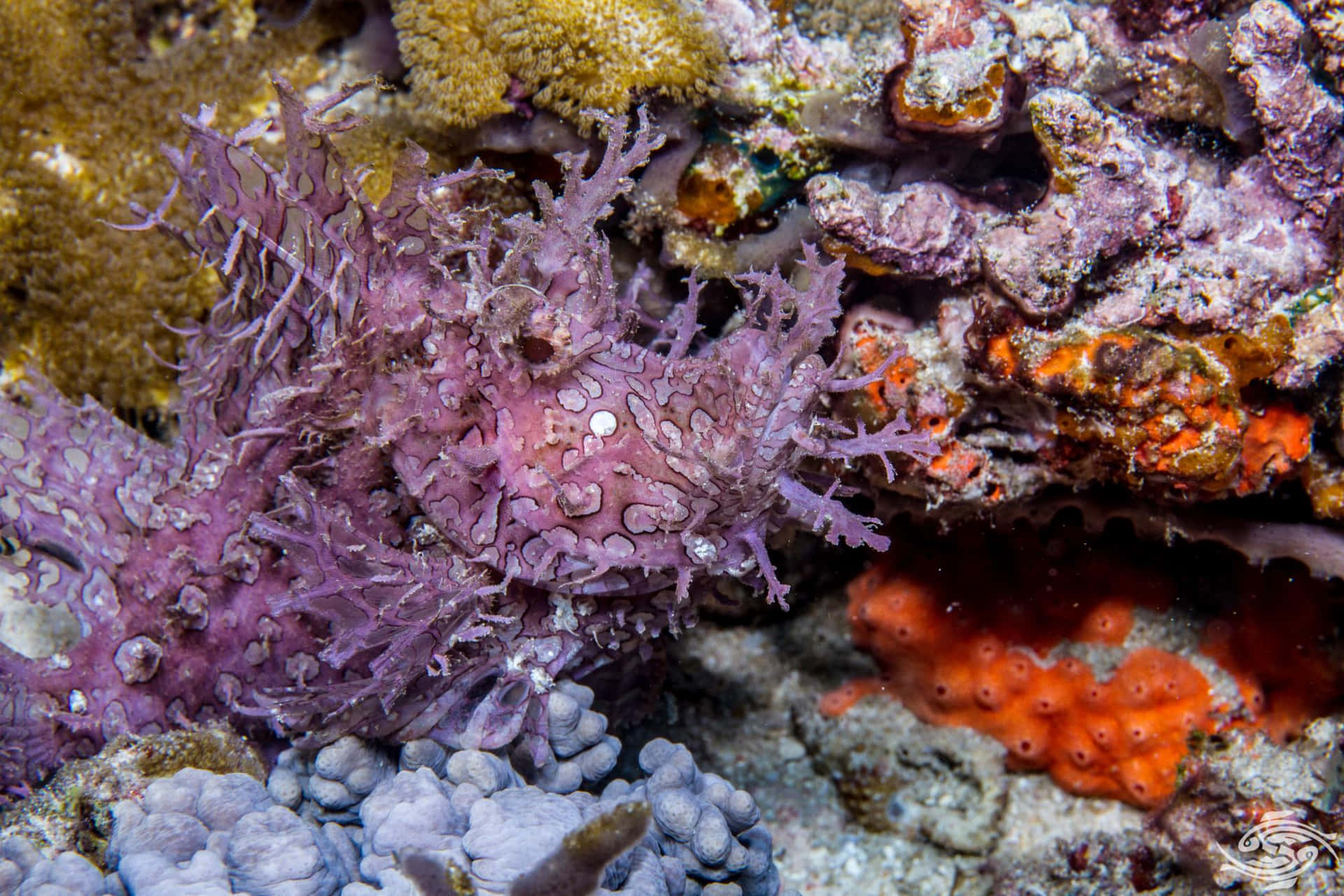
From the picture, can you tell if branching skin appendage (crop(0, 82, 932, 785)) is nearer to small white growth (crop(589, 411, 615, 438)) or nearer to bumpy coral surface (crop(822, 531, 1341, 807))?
small white growth (crop(589, 411, 615, 438))

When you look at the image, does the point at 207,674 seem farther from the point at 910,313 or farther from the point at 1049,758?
the point at 1049,758

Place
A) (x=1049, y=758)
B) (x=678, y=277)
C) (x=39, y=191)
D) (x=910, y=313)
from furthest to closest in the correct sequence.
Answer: (x=1049, y=758)
(x=39, y=191)
(x=678, y=277)
(x=910, y=313)

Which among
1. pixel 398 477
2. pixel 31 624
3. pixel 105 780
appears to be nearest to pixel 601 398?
pixel 398 477

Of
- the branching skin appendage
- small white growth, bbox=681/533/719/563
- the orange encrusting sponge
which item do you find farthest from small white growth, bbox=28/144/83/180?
the orange encrusting sponge

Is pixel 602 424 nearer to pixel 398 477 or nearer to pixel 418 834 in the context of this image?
pixel 398 477

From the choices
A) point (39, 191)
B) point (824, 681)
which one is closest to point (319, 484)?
point (39, 191)

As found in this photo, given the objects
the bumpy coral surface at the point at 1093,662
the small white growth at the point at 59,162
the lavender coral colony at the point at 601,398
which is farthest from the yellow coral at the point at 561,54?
the bumpy coral surface at the point at 1093,662
